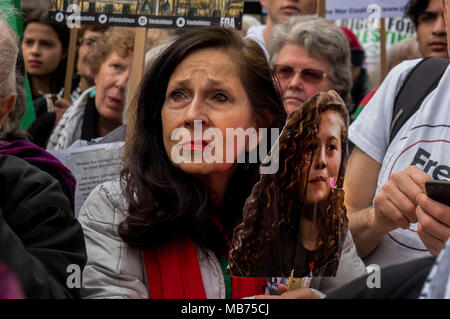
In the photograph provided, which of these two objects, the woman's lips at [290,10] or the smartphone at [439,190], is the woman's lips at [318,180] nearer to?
the smartphone at [439,190]

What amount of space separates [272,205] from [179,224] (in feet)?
1.02

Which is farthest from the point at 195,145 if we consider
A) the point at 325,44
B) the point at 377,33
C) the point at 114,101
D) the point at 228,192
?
the point at 377,33

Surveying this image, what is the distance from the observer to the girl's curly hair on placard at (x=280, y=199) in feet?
5.00

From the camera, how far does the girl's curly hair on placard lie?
1525mm

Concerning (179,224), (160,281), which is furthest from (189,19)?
(160,281)

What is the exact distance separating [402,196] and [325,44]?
1.18 metres

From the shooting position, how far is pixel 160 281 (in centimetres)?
166

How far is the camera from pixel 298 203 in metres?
1.55

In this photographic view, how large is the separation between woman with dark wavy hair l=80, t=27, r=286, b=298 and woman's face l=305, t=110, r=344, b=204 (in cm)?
28

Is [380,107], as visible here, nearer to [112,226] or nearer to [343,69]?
[343,69]

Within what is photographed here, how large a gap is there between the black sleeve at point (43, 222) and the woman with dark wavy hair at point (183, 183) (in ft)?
0.32

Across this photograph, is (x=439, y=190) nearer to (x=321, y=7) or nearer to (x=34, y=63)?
(x=321, y=7)

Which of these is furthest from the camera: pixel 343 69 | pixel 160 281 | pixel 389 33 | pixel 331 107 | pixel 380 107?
pixel 389 33

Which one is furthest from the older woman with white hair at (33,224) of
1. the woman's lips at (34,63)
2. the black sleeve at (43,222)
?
the woman's lips at (34,63)
